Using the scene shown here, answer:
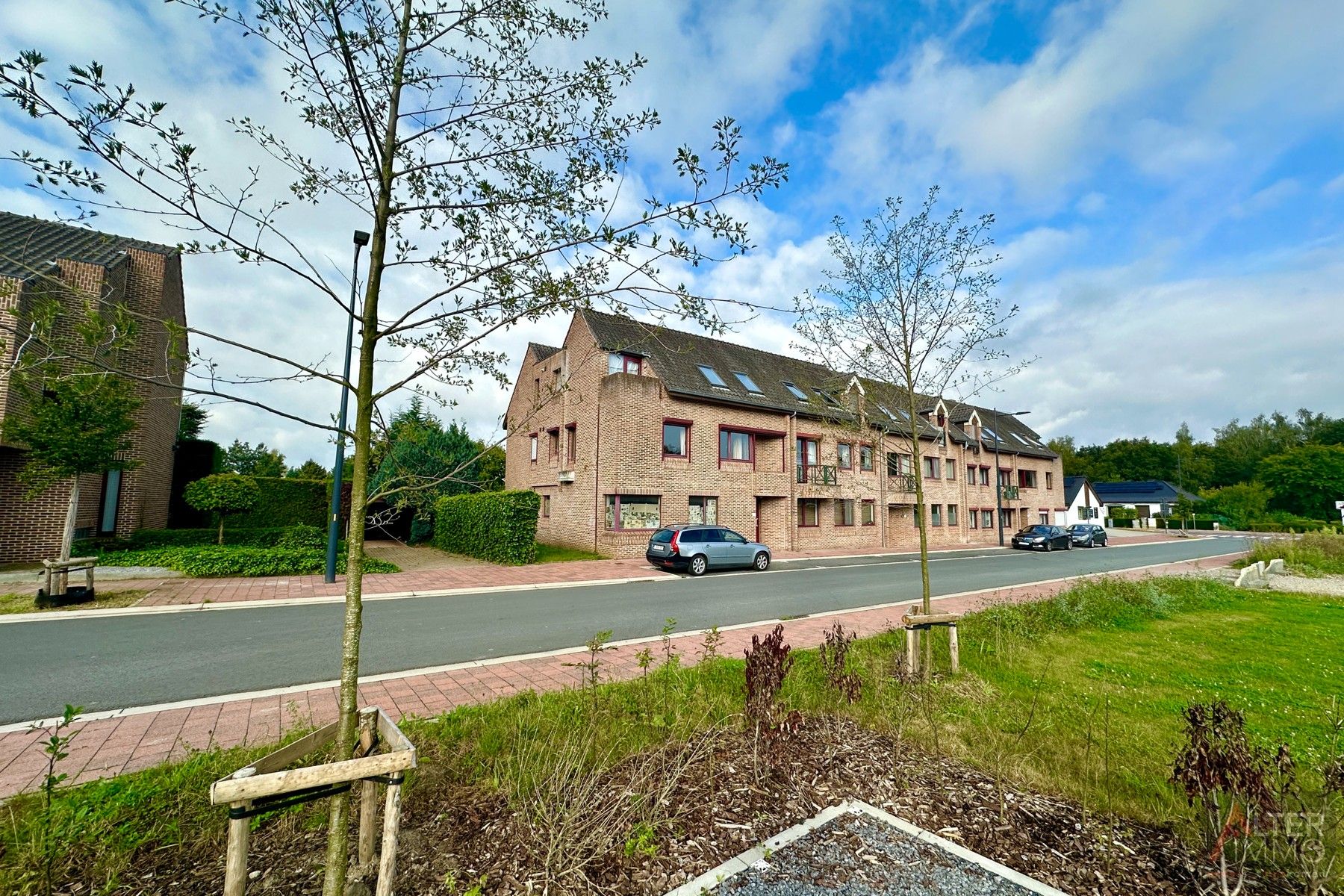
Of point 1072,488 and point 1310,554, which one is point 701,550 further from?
point 1072,488

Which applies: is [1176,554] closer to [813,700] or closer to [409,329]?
[813,700]

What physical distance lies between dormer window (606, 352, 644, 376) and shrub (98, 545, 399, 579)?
35.4 feet

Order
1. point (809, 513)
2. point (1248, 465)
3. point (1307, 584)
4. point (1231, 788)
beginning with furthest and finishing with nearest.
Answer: point (1248, 465) < point (809, 513) < point (1307, 584) < point (1231, 788)

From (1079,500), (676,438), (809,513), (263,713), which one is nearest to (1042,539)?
(809,513)

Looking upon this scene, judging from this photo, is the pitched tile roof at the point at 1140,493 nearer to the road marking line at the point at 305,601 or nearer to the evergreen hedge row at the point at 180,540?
the road marking line at the point at 305,601

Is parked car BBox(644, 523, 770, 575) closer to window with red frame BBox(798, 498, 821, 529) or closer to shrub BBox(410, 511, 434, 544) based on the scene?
window with red frame BBox(798, 498, 821, 529)

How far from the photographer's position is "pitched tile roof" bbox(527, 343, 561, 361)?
89.4 ft

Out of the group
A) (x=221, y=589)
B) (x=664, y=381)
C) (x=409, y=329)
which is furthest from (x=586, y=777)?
(x=664, y=381)

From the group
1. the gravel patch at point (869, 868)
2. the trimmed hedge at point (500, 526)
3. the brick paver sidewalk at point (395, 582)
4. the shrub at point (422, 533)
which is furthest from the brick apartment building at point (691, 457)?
the gravel patch at point (869, 868)

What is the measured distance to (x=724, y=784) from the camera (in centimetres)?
344

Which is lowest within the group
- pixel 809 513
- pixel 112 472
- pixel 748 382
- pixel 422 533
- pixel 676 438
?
pixel 422 533

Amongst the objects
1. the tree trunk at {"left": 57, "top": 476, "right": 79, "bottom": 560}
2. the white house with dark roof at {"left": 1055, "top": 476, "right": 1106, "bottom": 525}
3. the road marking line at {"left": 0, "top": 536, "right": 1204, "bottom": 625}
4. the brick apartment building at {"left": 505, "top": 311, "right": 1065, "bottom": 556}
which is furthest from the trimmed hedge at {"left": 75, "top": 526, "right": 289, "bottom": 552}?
the white house with dark roof at {"left": 1055, "top": 476, "right": 1106, "bottom": 525}

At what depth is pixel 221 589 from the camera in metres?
11.5

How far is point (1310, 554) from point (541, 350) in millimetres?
29574
